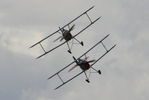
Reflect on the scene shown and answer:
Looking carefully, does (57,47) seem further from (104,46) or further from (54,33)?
(104,46)

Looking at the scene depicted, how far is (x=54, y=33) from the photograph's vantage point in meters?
94.2

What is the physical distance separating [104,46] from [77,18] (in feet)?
25.6

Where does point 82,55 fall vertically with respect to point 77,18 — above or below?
below

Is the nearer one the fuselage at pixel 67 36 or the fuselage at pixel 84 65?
the fuselage at pixel 84 65

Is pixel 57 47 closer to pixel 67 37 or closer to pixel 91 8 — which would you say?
pixel 67 37

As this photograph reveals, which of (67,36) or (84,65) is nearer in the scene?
(84,65)

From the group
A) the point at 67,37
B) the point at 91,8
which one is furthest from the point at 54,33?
the point at 91,8

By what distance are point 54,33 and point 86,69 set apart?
955cm

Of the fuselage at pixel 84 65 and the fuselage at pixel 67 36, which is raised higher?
the fuselage at pixel 67 36

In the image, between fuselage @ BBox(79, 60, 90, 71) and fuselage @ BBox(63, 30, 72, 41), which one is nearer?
fuselage @ BBox(79, 60, 90, 71)

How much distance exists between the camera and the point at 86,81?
305ft

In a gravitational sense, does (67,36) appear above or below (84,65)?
above

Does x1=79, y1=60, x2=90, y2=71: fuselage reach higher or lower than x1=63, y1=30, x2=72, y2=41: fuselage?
lower

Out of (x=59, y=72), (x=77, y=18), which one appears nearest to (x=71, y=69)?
(x=59, y=72)
